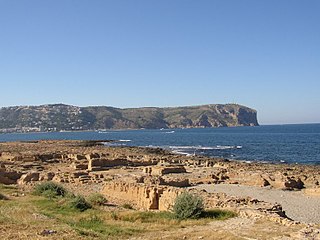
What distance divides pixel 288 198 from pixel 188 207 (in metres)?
14.8

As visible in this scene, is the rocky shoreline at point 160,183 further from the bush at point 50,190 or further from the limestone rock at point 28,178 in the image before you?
the bush at point 50,190

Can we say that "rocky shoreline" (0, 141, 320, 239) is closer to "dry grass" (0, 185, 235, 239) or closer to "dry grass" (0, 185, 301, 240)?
"dry grass" (0, 185, 301, 240)

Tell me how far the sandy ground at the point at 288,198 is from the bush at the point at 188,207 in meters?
7.95

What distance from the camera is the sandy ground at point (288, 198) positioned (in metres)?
22.9

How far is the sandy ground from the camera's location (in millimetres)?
22859

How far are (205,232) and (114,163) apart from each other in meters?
33.4

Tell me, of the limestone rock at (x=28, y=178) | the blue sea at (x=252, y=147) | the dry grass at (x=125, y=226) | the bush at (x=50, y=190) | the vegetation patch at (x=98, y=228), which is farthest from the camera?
the blue sea at (x=252, y=147)

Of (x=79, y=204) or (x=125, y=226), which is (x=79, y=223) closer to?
(x=125, y=226)

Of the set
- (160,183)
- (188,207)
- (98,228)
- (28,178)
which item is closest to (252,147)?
(160,183)

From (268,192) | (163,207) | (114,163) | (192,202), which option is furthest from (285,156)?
(192,202)

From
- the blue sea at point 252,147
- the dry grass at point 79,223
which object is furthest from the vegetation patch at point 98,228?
the blue sea at point 252,147

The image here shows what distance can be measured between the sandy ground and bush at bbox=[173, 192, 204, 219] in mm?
7952

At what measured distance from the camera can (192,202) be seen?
16.0 metres

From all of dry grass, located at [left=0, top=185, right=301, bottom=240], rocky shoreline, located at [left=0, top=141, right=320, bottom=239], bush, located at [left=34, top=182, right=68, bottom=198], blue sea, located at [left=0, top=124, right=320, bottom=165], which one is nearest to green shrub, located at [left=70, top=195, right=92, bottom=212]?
dry grass, located at [left=0, top=185, right=301, bottom=240]
